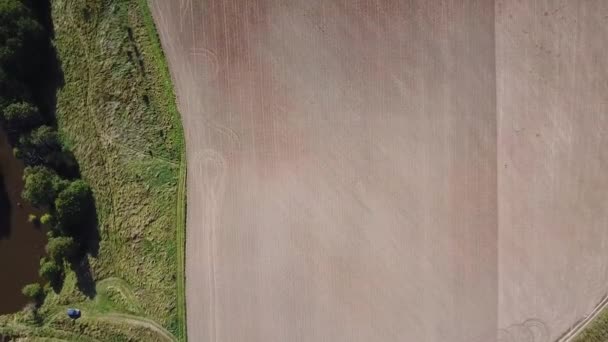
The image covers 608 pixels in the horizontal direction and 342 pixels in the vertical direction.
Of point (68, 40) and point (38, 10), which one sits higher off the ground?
point (38, 10)

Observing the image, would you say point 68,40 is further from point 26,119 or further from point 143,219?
point 143,219

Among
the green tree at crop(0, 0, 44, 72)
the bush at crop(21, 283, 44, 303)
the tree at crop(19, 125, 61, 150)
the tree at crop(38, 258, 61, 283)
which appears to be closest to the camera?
the green tree at crop(0, 0, 44, 72)

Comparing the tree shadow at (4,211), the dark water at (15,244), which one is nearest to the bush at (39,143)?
the dark water at (15,244)

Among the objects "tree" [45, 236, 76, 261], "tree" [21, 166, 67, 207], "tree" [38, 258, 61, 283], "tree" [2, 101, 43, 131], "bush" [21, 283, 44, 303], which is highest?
"tree" [2, 101, 43, 131]

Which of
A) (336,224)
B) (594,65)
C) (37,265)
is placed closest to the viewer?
(594,65)

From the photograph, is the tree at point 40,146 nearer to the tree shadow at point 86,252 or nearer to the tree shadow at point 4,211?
the tree shadow at point 4,211

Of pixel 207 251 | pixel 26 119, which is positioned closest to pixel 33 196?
pixel 26 119

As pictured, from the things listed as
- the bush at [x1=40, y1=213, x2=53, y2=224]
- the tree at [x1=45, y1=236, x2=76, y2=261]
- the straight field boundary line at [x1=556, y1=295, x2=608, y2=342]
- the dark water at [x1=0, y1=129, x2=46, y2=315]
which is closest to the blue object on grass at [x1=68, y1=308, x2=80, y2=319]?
the dark water at [x1=0, y1=129, x2=46, y2=315]

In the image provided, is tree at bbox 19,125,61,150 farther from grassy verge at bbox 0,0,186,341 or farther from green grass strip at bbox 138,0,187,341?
green grass strip at bbox 138,0,187,341
